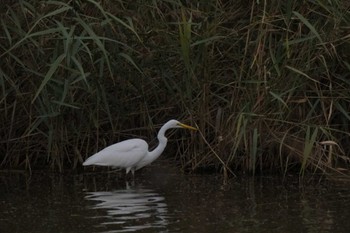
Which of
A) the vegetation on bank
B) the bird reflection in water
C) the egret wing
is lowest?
the bird reflection in water

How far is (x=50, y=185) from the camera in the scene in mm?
9133

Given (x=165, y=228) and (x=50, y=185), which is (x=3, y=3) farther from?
(x=165, y=228)

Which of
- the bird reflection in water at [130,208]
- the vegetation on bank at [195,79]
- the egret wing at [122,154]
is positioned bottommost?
the bird reflection in water at [130,208]

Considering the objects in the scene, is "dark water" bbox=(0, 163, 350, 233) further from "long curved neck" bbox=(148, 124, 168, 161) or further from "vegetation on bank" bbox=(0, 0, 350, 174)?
"vegetation on bank" bbox=(0, 0, 350, 174)

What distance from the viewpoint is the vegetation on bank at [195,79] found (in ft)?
30.2

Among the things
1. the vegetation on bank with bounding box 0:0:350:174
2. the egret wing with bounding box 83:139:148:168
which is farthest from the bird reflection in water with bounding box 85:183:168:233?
the vegetation on bank with bounding box 0:0:350:174

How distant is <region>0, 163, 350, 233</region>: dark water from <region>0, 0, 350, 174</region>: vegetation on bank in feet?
1.04

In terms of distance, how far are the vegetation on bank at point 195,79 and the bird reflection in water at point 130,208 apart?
0.86 meters

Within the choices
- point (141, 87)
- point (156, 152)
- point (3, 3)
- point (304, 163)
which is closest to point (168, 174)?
point (156, 152)

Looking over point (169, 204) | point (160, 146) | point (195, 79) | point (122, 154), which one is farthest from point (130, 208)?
point (195, 79)

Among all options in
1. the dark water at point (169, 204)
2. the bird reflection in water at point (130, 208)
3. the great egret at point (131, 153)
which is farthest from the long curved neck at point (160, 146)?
the bird reflection in water at point (130, 208)

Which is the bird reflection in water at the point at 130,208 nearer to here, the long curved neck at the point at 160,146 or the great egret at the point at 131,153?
the great egret at the point at 131,153

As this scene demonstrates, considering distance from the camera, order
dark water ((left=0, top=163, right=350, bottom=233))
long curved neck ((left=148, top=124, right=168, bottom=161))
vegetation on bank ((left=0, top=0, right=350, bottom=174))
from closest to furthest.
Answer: dark water ((left=0, top=163, right=350, bottom=233)) < vegetation on bank ((left=0, top=0, right=350, bottom=174)) < long curved neck ((left=148, top=124, right=168, bottom=161))

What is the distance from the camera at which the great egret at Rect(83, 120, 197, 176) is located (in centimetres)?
931
